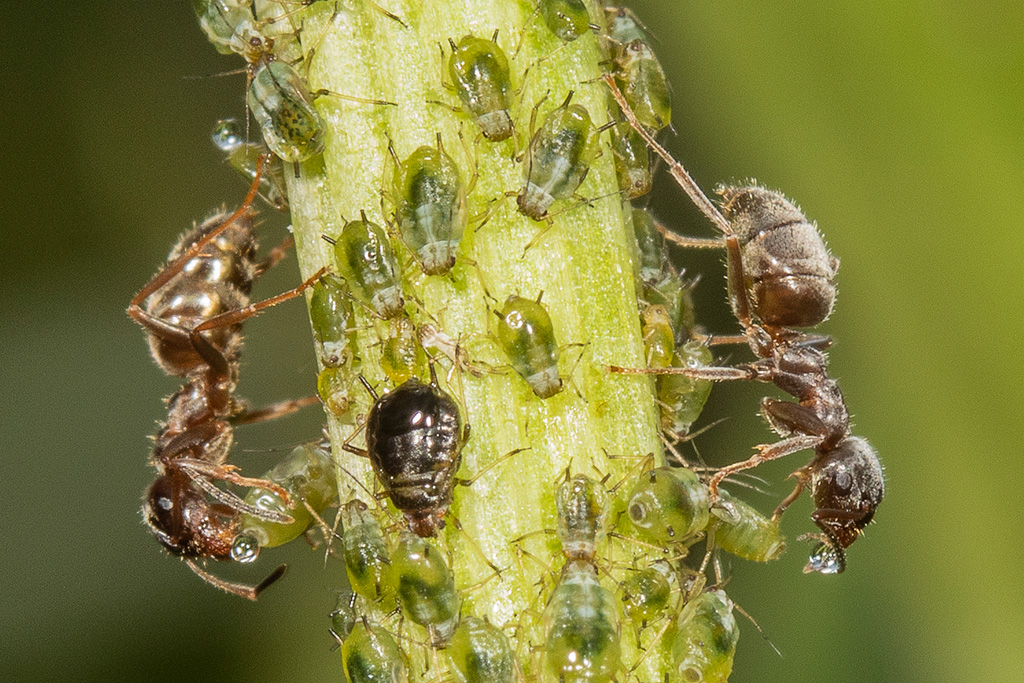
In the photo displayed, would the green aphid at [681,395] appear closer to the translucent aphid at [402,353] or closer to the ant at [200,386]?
the translucent aphid at [402,353]

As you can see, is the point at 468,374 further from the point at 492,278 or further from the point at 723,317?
the point at 723,317

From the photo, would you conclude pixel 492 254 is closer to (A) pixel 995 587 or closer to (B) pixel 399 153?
(B) pixel 399 153

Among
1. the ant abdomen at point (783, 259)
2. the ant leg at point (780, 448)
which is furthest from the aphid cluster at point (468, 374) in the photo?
the ant abdomen at point (783, 259)

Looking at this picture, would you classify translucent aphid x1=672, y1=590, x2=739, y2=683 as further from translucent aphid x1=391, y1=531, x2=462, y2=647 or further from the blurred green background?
the blurred green background

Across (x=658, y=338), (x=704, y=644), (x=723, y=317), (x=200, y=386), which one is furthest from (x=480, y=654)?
(x=723, y=317)

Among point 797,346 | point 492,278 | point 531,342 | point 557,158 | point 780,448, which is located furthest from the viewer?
point 797,346

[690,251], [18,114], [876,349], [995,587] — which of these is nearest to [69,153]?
[18,114]

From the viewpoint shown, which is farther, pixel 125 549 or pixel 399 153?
pixel 125 549
